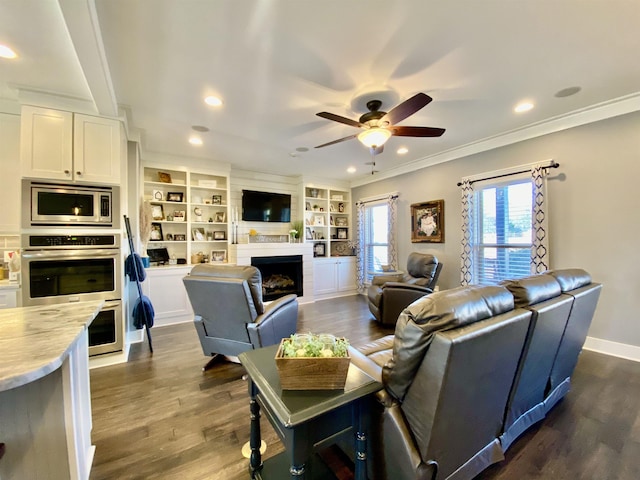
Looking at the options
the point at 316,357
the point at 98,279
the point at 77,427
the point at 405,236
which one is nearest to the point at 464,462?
the point at 316,357

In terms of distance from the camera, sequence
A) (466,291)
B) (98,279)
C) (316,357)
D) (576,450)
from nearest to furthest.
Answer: (316,357) < (466,291) < (576,450) < (98,279)

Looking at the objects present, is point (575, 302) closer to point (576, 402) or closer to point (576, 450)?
point (576, 450)

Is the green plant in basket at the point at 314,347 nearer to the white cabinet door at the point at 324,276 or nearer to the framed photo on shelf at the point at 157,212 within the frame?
the framed photo on shelf at the point at 157,212

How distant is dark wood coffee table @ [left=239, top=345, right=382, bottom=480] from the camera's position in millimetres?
1001

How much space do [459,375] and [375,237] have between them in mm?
5087

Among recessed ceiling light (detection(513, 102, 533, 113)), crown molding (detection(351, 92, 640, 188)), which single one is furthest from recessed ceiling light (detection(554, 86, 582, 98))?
crown molding (detection(351, 92, 640, 188))

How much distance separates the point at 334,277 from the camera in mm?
6129

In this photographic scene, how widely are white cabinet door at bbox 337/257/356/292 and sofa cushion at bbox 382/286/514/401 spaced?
16.4 feet

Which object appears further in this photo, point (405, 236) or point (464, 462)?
point (405, 236)

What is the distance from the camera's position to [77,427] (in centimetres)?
126

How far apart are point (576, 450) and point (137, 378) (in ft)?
11.4

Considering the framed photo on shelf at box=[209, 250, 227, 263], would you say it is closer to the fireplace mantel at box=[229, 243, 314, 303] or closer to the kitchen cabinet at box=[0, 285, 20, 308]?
the fireplace mantel at box=[229, 243, 314, 303]

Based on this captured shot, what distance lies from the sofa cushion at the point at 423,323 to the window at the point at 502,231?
313 cm

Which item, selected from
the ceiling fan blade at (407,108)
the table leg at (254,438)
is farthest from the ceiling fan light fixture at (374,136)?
the table leg at (254,438)
